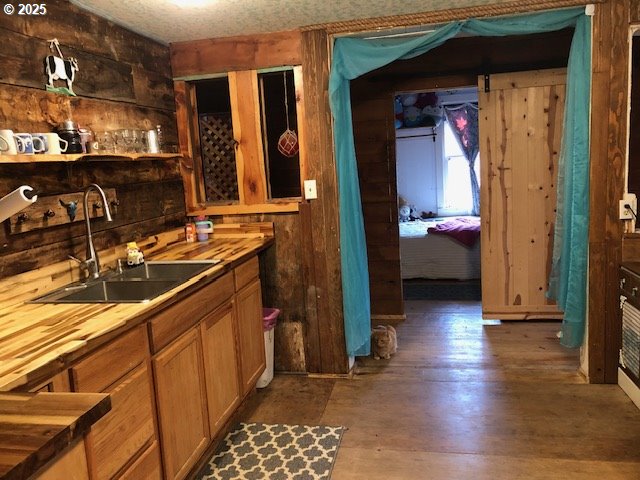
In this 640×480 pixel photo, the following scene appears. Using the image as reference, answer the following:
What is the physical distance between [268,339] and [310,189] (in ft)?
3.19

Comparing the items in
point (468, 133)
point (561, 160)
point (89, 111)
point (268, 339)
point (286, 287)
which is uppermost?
point (468, 133)

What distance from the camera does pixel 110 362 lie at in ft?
5.25

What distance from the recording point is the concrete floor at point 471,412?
2262 mm

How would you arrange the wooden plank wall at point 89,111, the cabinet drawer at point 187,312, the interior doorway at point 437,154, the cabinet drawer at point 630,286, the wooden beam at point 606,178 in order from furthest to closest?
the interior doorway at point 437,154 < the wooden beam at point 606,178 < the cabinet drawer at point 630,286 < the wooden plank wall at point 89,111 < the cabinet drawer at point 187,312

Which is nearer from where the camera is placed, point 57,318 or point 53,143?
point 57,318

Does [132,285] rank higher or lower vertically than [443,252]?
higher

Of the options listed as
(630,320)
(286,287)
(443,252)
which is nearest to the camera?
(630,320)

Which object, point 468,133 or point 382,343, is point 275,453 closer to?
point 382,343

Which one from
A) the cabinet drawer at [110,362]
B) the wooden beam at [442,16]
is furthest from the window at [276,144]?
the cabinet drawer at [110,362]

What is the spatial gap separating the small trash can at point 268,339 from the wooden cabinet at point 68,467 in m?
2.04

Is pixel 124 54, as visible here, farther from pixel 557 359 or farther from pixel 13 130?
pixel 557 359

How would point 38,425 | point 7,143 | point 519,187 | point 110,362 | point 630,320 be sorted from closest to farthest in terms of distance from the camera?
point 38,425 < point 110,362 < point 7,143 < point 630,320 < point 519,187

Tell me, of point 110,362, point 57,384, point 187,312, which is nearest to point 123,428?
point 110,362

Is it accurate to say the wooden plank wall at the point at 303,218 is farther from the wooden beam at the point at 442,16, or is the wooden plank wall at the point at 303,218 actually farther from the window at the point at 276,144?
the window at the point at 276,144
